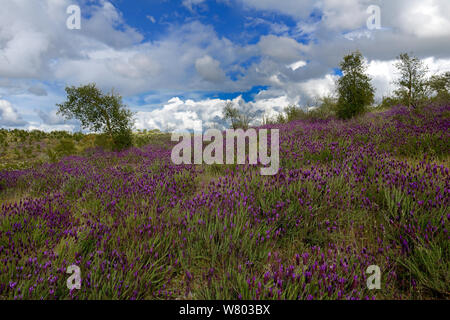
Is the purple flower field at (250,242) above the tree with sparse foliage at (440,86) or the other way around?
the other way around

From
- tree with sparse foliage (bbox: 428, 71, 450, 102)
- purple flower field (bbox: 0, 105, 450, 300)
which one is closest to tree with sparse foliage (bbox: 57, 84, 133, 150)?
purple flower field (bbox: 0, 105, 450, 300)

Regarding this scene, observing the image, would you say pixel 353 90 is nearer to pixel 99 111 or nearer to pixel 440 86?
pixel 440 86

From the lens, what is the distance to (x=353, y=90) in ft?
54.1

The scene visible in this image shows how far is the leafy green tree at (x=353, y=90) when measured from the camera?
645 inches

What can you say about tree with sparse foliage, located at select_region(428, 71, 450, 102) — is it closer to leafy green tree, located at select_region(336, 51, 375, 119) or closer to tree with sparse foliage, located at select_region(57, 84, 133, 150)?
leafy green tree, located at select_region(336, 51, 375, 119)

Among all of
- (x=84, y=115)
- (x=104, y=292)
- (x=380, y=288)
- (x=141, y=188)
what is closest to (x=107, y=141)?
(x=84, y=115)

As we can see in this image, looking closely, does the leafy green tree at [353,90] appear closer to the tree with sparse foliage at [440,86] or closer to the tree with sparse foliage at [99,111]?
the tree with sparse foliage at [440,86]

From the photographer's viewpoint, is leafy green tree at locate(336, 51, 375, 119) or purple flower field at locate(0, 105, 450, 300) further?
leafy green tree at locate(336, 51, 375, 119)

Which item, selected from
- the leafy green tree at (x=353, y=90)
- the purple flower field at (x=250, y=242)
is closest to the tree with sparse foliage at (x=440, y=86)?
the leafy green tree at (x=353, y=90)

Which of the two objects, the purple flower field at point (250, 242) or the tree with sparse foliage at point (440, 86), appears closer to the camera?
the purple flower field at point (250, 242)

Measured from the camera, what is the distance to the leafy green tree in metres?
16.4

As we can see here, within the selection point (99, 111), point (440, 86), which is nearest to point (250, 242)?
point (99, 111)
